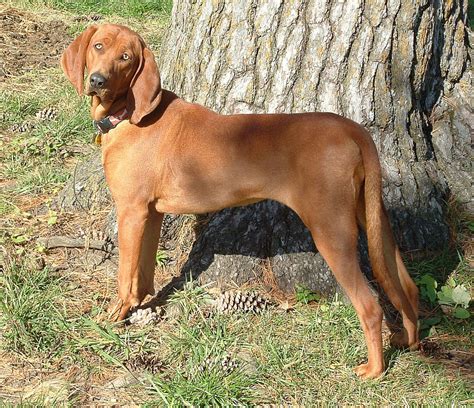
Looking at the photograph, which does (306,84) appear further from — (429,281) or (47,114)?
(47,114)

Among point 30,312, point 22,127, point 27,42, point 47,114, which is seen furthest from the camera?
point 27,42

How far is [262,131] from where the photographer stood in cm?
378

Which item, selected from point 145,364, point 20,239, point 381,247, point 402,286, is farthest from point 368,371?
point 20,239

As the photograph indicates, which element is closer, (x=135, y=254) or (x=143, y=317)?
(x=135, y=254)

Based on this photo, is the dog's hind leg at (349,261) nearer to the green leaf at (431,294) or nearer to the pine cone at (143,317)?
the green leaf at (431,294)

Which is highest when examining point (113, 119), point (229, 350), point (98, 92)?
point (98, 92)

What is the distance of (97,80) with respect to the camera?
375 cm

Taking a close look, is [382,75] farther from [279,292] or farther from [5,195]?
[5,195]

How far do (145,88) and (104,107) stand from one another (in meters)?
0.30

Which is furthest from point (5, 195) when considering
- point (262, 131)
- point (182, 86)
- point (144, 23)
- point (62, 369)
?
point (144, 23)

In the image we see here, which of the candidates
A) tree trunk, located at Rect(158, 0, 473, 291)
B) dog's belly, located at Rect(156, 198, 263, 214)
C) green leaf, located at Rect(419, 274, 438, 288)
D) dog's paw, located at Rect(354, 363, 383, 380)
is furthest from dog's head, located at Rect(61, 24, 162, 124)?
green leaf, located at Rect(419, 274, 438, 288)

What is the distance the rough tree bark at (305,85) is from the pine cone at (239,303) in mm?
271

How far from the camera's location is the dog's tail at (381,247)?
376cm

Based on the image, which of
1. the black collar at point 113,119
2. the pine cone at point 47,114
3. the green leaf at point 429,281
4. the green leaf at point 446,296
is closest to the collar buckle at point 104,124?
the black collar at point 113,119
